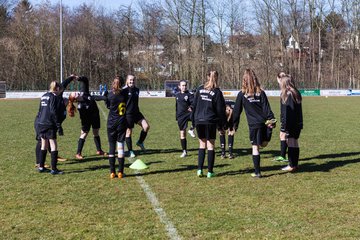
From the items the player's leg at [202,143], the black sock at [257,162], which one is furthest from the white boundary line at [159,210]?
the black sock at [257,162]

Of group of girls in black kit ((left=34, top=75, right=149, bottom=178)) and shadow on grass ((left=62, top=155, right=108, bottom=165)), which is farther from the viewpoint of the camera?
shadow on grass ((left=62, top=155, right=108, bottom=165))

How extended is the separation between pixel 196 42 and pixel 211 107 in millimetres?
56910

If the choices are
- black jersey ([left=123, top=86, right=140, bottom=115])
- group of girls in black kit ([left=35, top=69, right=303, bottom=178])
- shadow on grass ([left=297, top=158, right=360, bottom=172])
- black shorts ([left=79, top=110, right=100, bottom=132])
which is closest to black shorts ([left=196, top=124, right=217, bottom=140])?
group of girls in black kit ([left=35, top=69, right=303, bottom=178])

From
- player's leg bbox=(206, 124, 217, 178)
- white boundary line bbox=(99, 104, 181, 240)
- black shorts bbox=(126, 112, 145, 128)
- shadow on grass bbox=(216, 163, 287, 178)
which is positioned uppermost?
black shorts bbox=(126, 112, 145, 128)

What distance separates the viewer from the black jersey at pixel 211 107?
7.86m

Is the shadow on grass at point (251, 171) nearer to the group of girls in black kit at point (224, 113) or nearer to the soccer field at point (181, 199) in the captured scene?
the soccer field at point (181, 199)

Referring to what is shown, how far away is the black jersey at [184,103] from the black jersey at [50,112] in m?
3.21

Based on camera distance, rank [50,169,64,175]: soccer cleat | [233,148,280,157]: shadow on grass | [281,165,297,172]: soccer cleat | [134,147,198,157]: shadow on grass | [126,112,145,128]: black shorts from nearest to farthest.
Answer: [50,169,64,175]: soccer cleat < [281,165,297,172]: soccer cleat < [126,112,145,128]: black shorts < [233,148,280,157]: shadow on grass < [134,147,198,157]: shadow on grass

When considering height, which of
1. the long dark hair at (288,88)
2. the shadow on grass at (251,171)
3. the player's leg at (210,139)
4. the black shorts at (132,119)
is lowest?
the shadow on grass at (251,171)

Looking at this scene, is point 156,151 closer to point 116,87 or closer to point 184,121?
point 184,121

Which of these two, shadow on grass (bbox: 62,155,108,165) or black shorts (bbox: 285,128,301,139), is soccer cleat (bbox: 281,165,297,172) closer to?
black shorts (bbox: 285,128,301,139)

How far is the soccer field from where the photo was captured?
5.14 meters

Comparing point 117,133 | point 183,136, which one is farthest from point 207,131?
point 183,136

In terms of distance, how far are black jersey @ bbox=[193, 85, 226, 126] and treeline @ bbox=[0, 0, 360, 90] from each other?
5147 cm
